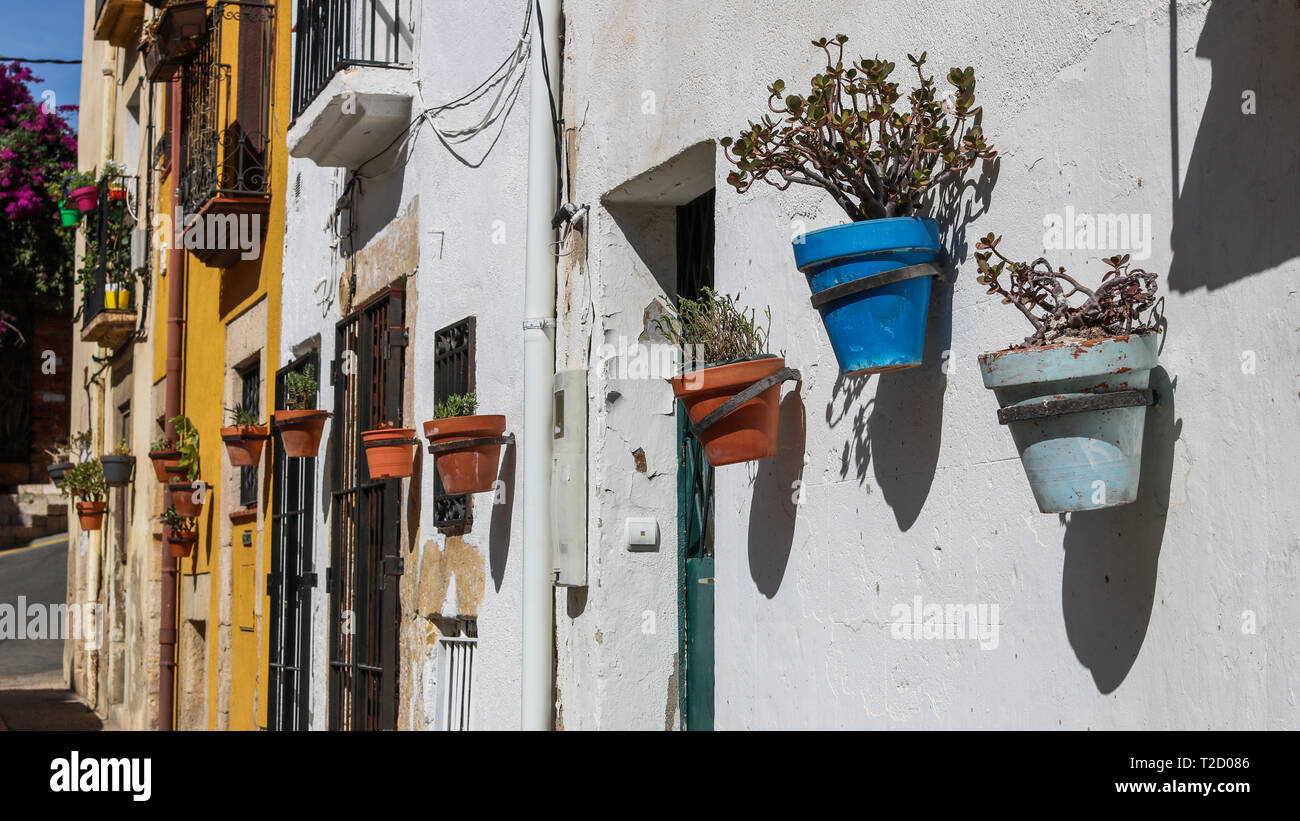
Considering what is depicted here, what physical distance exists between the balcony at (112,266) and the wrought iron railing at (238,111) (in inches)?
169

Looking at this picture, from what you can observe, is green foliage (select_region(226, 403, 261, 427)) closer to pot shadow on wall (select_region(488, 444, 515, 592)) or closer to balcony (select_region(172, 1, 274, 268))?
balcony (select_region(172, 1, 274, 268))

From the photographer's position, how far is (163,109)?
43.2 feet

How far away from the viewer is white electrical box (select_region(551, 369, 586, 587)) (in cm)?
506

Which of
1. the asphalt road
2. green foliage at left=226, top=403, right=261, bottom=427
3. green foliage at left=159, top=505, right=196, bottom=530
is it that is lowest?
the asphalt road

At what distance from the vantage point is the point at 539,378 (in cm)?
523

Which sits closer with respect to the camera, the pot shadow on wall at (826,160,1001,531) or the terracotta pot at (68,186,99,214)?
the pot shadow on wall at (826,160,1001,531)

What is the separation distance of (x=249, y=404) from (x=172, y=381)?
6.86 feet

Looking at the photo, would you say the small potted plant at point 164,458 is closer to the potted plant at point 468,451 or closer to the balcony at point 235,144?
the balcony at point 235,144

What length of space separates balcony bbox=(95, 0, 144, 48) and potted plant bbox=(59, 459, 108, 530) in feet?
14.6

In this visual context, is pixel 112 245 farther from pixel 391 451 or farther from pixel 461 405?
pixel 461 405

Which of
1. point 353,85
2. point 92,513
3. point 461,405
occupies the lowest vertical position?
point 92,513

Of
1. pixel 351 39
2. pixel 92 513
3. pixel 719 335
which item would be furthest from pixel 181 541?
pixel 719 335

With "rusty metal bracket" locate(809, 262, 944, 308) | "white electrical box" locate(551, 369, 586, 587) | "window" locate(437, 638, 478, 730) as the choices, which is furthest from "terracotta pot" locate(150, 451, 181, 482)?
"rusty metal bracket" locate(809, 262, 944, 308)

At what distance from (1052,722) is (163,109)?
12.0m
